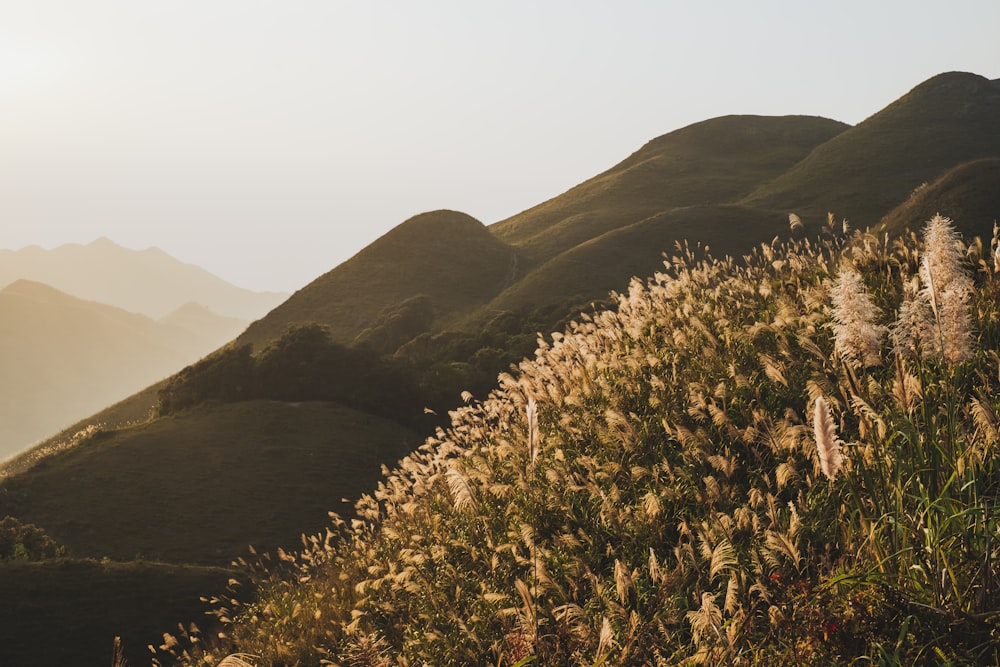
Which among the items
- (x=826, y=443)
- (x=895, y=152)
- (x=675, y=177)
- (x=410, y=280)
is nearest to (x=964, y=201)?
(x=410, y=280)

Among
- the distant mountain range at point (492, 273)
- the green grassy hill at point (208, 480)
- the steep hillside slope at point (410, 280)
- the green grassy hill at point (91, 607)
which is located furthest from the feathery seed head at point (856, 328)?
the steep hillside slope at point (410, 280)

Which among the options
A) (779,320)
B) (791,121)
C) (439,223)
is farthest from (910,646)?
(791,121)

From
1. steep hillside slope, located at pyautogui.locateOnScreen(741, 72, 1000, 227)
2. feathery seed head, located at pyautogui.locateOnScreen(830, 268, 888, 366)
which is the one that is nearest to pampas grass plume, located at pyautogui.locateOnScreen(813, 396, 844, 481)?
feathery seed head, located at pyautogui.locateOnScreen(830, 268, 888, 366)

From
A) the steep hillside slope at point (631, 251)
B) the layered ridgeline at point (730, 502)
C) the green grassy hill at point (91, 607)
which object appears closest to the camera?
the layered ridgeline at point (730, 502)

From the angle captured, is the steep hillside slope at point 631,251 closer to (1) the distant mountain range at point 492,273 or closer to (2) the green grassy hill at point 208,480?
(1) the distant mountain range at point 492,273

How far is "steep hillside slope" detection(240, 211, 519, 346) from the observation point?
66938 millimetres

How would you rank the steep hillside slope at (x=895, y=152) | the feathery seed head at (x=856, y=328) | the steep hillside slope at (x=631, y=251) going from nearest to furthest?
the feathery seed head at (x=856, y=328) < the steep hillside slope at (x=631, y=251) < the steep hillside slope at (x=895, y=152)

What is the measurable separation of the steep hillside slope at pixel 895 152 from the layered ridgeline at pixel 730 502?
241 ft

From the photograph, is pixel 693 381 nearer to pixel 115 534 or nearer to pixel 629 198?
pixel 115 534

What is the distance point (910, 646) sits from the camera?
409cm

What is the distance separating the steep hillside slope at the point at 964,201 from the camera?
49656 mm

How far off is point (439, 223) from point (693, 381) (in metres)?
84.5

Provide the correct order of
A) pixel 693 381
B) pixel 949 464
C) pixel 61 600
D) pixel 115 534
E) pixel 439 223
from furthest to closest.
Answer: pixel 439 223, pixel 115 534, pixel 61 600, pixel 693 381, pixel 949 464

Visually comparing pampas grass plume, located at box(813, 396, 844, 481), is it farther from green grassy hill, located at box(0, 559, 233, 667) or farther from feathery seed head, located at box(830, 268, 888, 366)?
green grassy hill, located at box(0, 559, 233, 667)
